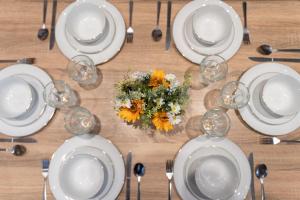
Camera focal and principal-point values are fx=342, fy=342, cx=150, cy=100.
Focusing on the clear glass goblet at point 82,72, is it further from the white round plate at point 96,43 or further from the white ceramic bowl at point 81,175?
the white ceramic bowl at point 81,175

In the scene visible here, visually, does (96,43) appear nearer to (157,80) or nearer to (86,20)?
(86,20)

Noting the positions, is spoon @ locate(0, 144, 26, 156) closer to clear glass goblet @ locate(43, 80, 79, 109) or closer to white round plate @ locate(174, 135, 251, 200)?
clear glass goblet @ locate(43, 80, 79, 109)

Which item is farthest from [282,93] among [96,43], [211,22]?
[96,43]

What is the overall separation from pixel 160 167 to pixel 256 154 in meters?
0.38

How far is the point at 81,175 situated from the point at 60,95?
33 cm

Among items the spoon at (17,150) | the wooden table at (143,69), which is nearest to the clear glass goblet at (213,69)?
the wooden table at (143,69)

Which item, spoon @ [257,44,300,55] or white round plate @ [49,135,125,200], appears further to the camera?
spoon @ [257,44,300,55]

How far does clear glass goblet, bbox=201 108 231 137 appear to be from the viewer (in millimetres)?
1347

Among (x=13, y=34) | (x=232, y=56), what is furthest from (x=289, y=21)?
(x=13, y=34)

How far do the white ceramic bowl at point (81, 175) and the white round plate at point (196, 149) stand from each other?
0.29 m

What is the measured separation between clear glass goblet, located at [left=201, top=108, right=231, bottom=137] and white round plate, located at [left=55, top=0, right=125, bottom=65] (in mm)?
455

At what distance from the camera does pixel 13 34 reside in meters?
1.46

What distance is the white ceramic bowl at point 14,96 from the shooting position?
135 cm

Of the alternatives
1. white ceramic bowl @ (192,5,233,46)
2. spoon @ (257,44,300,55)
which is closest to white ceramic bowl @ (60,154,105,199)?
white ceramic bowl @ (192,5,233,46)
